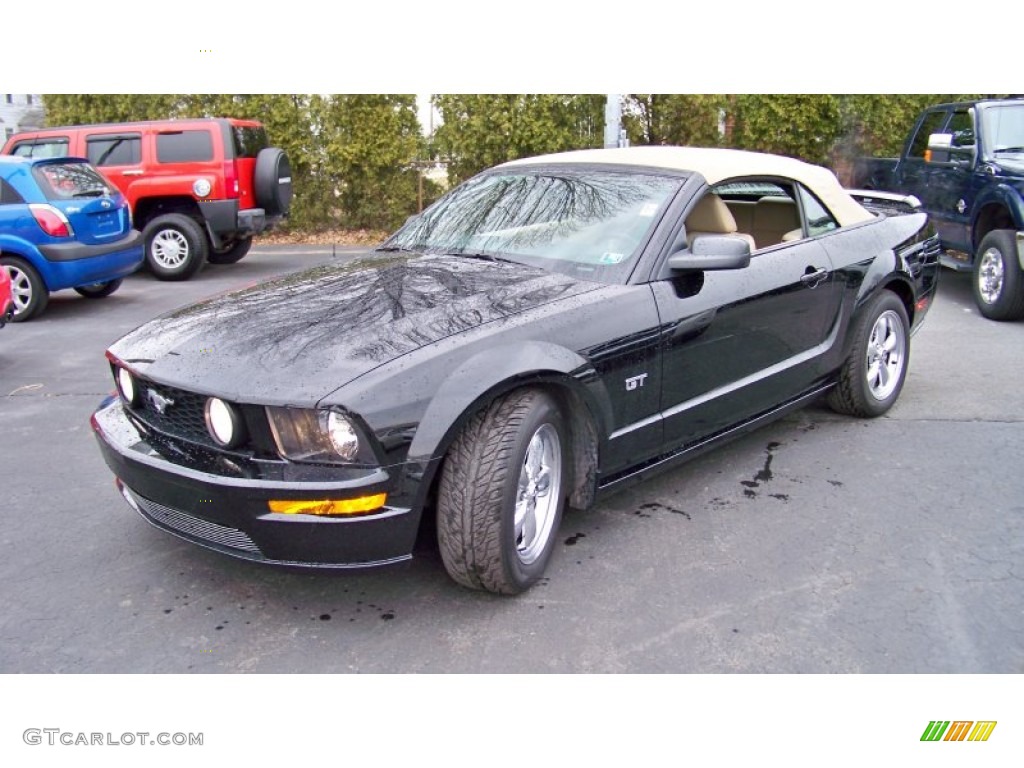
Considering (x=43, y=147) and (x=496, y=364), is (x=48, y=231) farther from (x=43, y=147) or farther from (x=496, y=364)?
(x=496, y=364)

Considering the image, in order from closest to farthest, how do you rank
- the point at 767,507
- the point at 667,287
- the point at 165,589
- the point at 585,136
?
the point at 165,589 < the point at 667,287 < the point at 767,507 < the point at 585,136

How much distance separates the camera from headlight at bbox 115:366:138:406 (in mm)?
3225

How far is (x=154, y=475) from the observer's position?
9.68 feet

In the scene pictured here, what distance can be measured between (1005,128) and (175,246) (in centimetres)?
895

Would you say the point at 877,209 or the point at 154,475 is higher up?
the point at 877,209

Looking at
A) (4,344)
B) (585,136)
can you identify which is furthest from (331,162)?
(4,344)

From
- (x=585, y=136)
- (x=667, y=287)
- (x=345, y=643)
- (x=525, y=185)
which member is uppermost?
(x=585, y=136)

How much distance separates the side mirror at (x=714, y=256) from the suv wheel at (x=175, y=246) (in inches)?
325

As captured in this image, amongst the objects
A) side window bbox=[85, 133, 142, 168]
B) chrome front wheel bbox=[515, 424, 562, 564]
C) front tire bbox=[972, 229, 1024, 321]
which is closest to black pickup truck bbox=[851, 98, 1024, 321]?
front tire bbox=[972, 229, 1024, 321]

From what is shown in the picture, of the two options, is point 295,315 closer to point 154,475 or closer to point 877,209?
point 154,475

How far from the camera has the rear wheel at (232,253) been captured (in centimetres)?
1161

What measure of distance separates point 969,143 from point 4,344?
28.9 feet

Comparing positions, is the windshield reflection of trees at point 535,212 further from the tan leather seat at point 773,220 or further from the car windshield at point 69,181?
the car windshield at point 69,181
